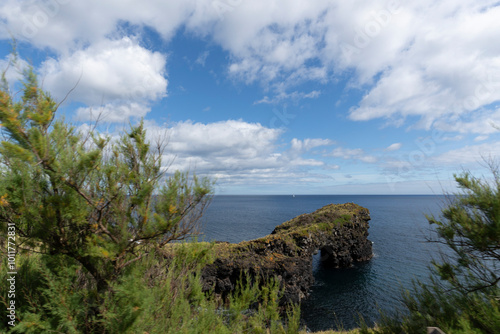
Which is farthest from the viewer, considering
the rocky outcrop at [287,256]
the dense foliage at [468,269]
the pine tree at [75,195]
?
the rocky outcrop at [287,256]

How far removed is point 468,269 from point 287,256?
18.1 m

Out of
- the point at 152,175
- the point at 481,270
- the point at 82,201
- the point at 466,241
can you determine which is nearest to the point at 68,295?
the point at 82,201

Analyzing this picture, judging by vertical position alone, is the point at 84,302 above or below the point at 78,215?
below

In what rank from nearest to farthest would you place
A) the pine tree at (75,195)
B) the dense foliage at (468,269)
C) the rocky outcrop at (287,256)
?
the pine tree at (75,195)
the dense foliage at (468,269)
the rocky outcrop at (287,256)

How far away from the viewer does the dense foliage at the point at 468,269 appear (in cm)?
591

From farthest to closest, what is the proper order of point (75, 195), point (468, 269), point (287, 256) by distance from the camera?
1. point (287, 256)
2. point (468, 269)
3. point (75, 195)

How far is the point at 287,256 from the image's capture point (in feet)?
77.4

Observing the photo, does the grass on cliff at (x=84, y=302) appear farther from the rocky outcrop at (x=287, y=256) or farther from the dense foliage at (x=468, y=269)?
the rocky outcrop at (x=287, y=256)

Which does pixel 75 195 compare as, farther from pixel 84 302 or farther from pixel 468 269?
pixel 468 269

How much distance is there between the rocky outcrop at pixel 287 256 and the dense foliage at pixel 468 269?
314 inches

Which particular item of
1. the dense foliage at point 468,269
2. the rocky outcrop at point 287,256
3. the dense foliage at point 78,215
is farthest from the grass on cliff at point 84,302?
the rocky outcrop at point 287,256

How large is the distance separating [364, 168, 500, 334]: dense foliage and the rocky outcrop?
7.98 m

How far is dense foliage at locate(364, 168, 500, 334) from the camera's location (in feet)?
19.4

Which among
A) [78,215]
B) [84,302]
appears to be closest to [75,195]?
[78,215]
